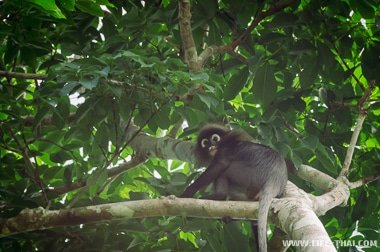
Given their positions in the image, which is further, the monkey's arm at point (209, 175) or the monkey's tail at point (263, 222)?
the monkey's arm at point (209, 175)

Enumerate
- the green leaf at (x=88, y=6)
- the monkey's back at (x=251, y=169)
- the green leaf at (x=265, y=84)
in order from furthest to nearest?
the monkey's back at (x=251, y=169), the green leaf at (x=265, y=84), the green leaf at (x=88, y=6)

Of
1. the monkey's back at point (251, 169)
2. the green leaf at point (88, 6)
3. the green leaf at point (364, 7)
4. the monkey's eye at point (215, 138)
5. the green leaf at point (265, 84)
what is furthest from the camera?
the monkey's eye at point (215, 138)

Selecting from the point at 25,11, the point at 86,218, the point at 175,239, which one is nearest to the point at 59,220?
the point at 86,218

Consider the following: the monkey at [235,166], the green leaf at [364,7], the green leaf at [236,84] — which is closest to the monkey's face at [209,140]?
the monkey at [235,166]

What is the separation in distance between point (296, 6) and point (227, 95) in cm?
69

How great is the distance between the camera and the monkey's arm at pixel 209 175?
145 inches

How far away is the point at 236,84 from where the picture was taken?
136 inches

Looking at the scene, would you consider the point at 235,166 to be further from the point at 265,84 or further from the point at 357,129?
the point at 357,129

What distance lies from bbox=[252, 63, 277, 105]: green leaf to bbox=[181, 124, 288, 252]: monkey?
53 centimetres

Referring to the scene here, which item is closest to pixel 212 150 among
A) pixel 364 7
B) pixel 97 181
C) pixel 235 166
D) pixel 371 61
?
pixel 235 166

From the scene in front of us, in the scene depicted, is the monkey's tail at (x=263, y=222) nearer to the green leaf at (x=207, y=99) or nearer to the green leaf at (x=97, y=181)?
the green leaf at (x=207, y=99)

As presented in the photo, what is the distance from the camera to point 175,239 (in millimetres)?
3367

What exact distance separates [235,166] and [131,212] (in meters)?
1.37

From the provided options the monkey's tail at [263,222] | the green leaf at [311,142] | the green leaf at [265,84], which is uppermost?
the green leaf at [265,84]
